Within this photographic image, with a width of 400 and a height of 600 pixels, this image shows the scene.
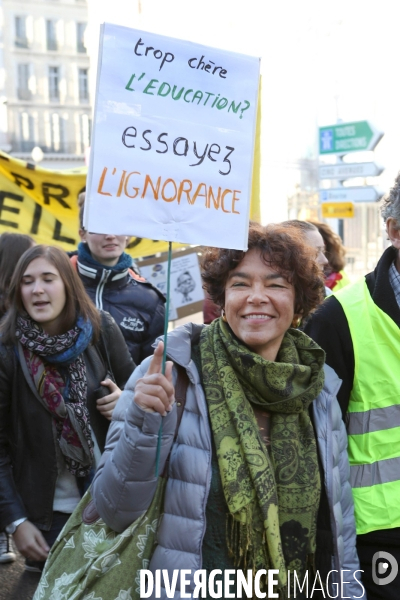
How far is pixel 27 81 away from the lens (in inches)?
1887

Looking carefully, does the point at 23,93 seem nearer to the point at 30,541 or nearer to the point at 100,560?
the point at 30,541

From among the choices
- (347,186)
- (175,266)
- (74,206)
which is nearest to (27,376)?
(175,266)

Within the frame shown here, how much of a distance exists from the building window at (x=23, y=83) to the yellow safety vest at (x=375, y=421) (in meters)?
48.3

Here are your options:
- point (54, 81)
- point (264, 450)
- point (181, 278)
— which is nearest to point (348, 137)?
point (181, 278)

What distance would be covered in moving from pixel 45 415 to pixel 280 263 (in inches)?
56.7

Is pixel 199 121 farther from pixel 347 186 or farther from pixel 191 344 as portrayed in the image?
pixel 347 186

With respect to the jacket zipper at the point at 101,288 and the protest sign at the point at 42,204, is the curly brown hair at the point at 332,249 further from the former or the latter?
the protest sign at the point at 42,204

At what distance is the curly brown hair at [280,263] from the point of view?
2490 mm

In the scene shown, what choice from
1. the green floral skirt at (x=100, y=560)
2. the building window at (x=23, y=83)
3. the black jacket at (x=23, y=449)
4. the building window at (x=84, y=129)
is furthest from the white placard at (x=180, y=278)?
the building window at (x=23, y=83)

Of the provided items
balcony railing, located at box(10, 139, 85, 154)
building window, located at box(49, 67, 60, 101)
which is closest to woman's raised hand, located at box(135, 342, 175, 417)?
balcony railing, located at box(10, 139, 85, 154)

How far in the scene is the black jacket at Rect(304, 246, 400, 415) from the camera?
258 centimetres

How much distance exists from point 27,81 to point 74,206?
43442 millimetres

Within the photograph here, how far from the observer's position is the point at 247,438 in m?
2.22

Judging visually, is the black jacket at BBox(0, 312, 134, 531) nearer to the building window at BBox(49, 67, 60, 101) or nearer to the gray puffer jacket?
the gray puffer jacket
